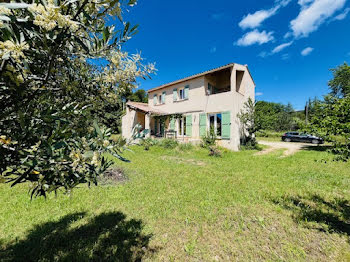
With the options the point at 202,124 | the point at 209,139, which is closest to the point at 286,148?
the point at 209,139

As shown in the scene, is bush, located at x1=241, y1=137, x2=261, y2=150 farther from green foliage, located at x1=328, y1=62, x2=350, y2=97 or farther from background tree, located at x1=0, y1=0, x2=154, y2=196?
background tree, located at x1=0, y1=0, x2=154, y2=196

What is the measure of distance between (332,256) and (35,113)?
4.23 meters

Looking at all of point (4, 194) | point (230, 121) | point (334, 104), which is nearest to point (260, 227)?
point (334, 104)

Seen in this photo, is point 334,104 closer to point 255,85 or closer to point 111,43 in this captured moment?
point 111,43

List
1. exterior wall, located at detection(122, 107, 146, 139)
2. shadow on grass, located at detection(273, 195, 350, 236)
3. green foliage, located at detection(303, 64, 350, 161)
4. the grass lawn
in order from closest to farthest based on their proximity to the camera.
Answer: green foliage, located at detection(303, 64, 350, 161) → the grass lawn → shadow on grass, located at detection(273, 195, 350, 236) → exterior wall, located at detection(122, 107, 146, 139)

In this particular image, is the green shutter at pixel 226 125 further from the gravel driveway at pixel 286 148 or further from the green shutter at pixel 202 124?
the gravel driveway at pixel 286 148

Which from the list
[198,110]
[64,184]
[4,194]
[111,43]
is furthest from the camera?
[198,110]

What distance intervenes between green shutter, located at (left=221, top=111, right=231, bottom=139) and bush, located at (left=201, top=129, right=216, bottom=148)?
0.75m

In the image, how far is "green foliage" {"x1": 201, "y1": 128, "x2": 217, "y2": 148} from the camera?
480 inches

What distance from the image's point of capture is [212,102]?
13117 millimetres

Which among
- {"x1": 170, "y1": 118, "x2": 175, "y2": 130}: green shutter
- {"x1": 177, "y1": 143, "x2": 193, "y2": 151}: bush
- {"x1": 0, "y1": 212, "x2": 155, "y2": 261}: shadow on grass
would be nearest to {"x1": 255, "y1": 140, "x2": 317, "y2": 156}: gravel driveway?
{"x1": 177, "y1": 143, "x2": 193, "y2": 151}: bush

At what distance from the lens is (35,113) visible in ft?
3.34

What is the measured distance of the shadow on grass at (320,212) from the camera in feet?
10.3

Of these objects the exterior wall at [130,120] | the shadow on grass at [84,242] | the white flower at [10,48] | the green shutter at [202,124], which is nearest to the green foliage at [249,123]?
the green shutter at [202,124]
